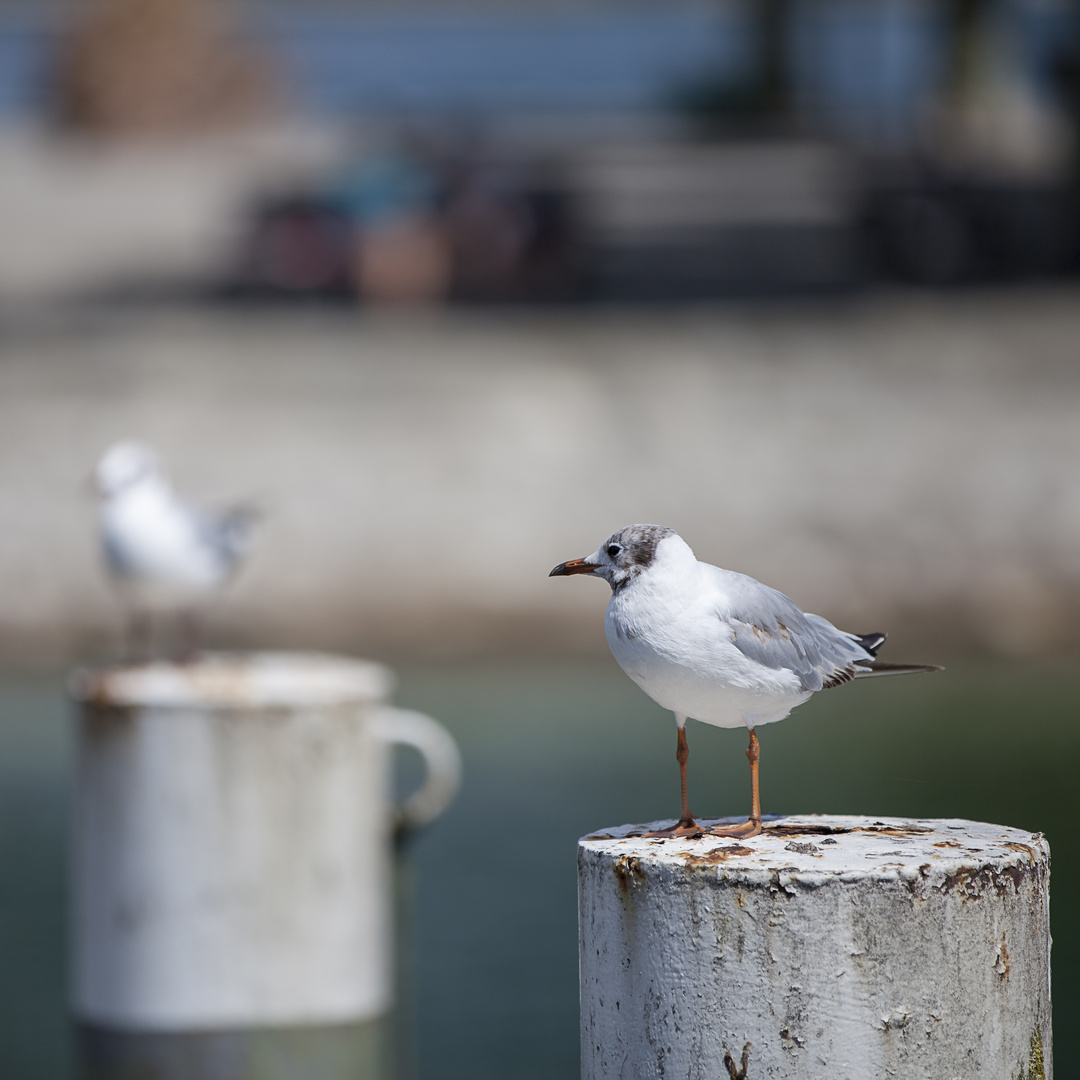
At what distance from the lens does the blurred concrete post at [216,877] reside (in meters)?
5.42

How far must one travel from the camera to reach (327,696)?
5598 millimetres

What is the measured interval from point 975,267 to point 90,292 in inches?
447

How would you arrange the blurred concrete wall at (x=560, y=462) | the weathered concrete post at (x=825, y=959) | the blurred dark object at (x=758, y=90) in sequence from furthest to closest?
the blurred dark object at (x=758, y=90) < the blurred concrete wall at (x=560, y=462) < the weathered concrete post at (x=825, y=959)

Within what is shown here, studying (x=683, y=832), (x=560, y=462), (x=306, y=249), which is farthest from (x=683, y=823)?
(x=306, y=249)

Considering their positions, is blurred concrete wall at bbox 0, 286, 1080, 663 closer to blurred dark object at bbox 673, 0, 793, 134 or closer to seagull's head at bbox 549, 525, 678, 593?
seagull's head at bbox 549, 525, 678, 593

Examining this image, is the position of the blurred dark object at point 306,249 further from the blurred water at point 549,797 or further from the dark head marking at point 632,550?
the dark head marking at point 632,550

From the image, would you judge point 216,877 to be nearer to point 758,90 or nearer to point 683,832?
point 683,832

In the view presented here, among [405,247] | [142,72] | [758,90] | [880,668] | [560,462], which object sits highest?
[758,90]

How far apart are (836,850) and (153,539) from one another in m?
3.40

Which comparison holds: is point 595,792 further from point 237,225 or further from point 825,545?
point 237,225

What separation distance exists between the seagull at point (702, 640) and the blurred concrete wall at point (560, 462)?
10.1 m

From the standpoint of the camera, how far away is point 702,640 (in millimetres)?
2947

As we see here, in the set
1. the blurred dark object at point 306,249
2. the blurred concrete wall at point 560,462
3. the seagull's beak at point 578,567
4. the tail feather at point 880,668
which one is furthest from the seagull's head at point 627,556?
the blurred dark object at point 306,249

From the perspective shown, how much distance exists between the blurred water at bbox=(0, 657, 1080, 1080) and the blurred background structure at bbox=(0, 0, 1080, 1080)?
32mm
